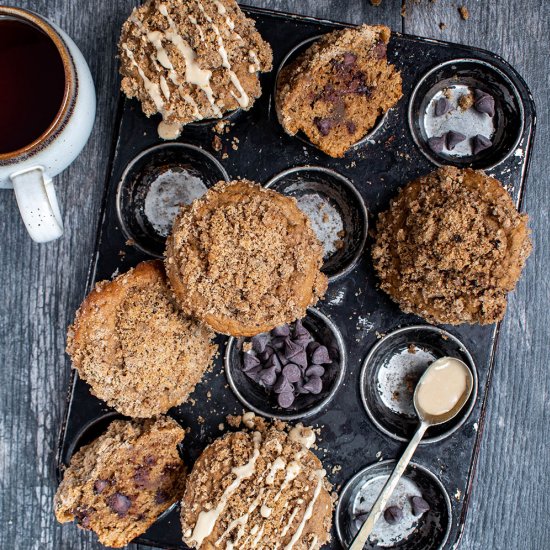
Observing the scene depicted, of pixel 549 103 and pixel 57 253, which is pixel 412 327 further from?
pixel 57 253

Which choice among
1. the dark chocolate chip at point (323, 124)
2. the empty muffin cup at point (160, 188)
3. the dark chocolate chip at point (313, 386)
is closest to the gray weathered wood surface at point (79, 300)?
the empty muffin cup at point (160, 188)

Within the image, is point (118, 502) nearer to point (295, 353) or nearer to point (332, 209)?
point (295, 353)

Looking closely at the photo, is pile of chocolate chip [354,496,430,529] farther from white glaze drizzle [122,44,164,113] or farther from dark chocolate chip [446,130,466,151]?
white glaze drizzle [122,44,164,113]

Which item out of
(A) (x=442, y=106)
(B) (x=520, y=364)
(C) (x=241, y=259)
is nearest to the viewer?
(C) (x=241, y=259)

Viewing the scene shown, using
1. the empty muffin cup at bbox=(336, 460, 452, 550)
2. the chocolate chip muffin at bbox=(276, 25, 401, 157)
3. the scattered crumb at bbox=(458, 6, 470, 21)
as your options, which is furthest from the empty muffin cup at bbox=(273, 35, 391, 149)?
the empty muffin cup at bbox=(336, 460, 452, 550)

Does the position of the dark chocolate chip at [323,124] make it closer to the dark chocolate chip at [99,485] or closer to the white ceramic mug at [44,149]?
the white ceramic mug at [44,149]

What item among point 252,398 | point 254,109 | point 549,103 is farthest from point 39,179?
point 549,103

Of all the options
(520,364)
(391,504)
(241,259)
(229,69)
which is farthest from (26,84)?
(520,364)
